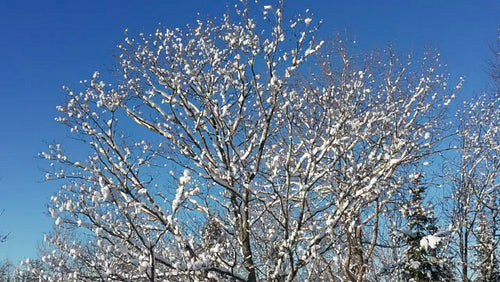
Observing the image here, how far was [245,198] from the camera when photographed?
6.96m

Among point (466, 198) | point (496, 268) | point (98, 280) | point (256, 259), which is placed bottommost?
point (98, 280)

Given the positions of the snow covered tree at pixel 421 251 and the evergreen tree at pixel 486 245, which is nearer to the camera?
the snow covered tree at pixel 421 251

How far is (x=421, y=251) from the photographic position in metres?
12.5

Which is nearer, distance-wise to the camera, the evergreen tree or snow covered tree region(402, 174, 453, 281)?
snow covered tree region(402, 174, 453, 281)

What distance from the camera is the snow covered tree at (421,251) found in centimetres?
1210

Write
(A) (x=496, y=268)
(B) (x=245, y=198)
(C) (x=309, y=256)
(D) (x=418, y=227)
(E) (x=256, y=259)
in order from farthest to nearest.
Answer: (A) (x=496, y=268) < (D) (x=418, y=227) < (E) (x=256, y=259) < (B) (x=245, y=198) < (C) (x=309, y=256)

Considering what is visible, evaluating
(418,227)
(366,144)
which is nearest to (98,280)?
(366,144)

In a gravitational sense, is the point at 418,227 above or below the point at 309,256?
above

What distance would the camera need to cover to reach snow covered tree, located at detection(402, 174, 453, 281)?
39.7 feet

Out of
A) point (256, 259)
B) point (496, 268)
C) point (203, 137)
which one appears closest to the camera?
point (203, 137)

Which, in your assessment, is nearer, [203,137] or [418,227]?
[203,137]

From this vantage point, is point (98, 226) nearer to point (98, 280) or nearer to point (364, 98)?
point (98, 280)

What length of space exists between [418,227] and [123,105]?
10.1 meters

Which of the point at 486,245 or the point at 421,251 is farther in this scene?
the point at 486,245
